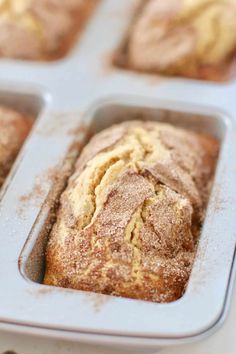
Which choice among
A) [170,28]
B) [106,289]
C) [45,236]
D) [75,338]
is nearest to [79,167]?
[45,236]

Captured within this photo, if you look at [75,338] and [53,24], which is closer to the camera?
[75,338]

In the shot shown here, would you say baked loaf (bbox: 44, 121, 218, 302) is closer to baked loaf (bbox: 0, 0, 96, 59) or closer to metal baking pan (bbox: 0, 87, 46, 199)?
metal baking pan (bbox: 0, 87, 46, 199)

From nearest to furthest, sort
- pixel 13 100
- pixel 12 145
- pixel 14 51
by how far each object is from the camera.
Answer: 1. pixel 12 145
2. pixel 13 100
3. pixel 14 51

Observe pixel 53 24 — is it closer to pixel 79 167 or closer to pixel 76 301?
pixel 79 167

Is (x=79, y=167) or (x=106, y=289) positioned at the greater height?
(x=79, y=167)

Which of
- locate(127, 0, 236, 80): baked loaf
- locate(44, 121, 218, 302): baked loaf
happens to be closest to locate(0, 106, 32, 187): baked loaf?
locate(44, 121, 218, 302): baked loaf

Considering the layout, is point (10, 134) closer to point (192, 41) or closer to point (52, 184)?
point (52, 184)

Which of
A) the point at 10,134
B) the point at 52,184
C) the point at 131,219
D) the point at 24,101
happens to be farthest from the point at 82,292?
the point at 24,101

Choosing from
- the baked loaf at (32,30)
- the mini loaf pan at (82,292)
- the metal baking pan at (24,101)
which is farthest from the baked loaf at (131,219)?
the baked loaf at (32,30)
